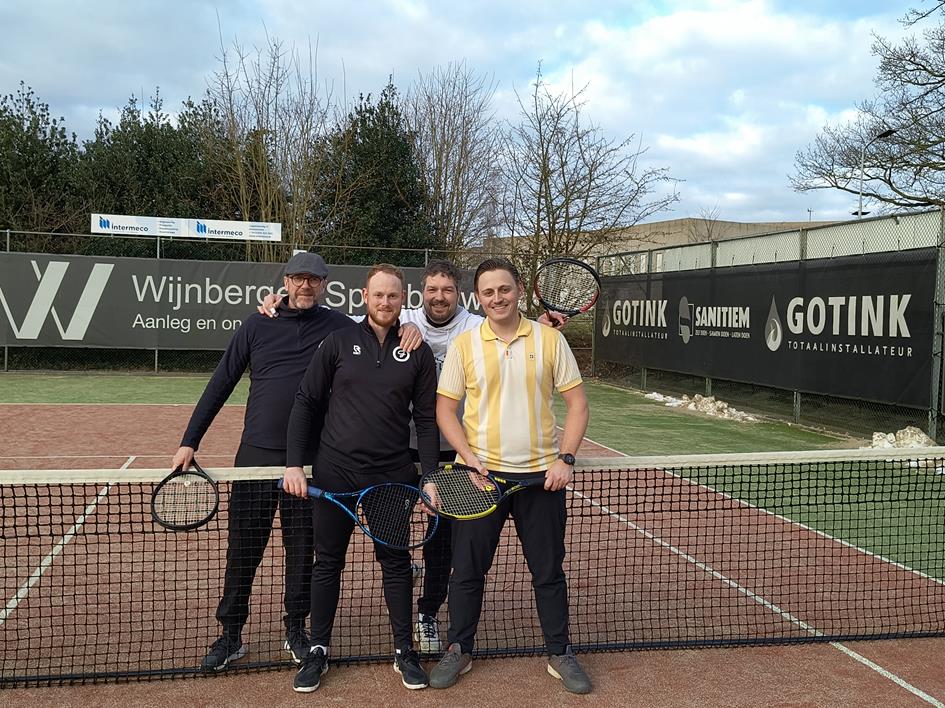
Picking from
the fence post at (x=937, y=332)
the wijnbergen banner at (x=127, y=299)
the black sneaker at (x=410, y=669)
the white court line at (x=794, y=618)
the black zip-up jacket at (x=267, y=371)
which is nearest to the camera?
the black sneaker at (x=410, y=669)

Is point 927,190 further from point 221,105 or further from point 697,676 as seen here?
point 697,676

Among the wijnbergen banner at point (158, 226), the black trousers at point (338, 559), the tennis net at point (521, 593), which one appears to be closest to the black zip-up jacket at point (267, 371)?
the tennis net at point (521, 593)

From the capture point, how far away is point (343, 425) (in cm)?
348

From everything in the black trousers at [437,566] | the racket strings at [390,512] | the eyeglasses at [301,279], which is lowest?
the black trousers at [437,566]

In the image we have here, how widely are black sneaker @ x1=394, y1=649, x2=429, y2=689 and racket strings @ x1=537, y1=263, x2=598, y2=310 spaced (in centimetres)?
218

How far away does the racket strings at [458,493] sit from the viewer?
11.3 feet

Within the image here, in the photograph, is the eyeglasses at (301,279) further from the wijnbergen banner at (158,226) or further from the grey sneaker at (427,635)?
the wijnbergen banner at (158,226)

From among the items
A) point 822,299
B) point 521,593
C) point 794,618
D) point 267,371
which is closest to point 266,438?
point 267,371

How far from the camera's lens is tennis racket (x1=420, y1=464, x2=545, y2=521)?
11.3 feet

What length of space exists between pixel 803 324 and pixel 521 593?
28.8 feet

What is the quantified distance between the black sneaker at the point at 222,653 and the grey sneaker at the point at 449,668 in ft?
2.96

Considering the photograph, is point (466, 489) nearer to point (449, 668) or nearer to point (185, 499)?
point (449, 668)

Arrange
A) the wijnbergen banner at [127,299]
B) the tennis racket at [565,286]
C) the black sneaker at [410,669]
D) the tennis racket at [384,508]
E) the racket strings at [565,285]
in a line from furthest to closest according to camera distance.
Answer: the wijnbergen banner at [127,299] → the racket strings at [565,285] → the tennis racket at [565,286] → the black sneaker at [410,669] → the tennis racket at [384,508]

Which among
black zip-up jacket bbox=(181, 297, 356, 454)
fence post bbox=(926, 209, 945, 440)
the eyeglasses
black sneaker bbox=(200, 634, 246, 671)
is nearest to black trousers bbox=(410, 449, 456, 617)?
black zip-up jacket bbox=(181, 297, 356, 454)
